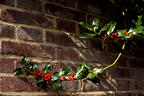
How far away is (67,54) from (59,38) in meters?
0.12

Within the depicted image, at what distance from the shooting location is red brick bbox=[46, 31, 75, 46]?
137 cm

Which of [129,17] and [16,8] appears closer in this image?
[16,8]

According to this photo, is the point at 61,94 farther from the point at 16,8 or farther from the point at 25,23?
the point at 16,8

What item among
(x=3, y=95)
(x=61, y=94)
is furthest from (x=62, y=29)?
(x=3, y=95)

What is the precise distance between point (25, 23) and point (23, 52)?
0.18 meters

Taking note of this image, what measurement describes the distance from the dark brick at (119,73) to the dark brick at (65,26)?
43cm

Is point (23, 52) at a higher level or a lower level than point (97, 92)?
higher

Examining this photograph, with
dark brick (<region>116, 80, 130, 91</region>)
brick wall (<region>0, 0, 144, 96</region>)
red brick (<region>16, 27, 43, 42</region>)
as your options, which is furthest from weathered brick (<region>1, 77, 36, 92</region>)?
dark brick (<region>116, 80, 130, 91</region>)

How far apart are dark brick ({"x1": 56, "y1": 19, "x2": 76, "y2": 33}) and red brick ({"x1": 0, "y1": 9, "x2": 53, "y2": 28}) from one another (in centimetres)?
6

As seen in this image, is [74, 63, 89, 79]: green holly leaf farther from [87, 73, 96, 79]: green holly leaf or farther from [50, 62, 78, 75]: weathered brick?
[50, 62, 78, 75]: weathered brick

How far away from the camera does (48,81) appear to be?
1.22 m

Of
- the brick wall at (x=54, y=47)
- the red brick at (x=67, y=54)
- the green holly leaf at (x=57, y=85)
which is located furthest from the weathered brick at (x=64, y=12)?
the green holly leaf at (x=57, y=85)

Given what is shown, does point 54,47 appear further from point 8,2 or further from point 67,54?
point 8,2

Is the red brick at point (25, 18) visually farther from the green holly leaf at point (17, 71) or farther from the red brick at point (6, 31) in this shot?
the green holly leaf at point (17, 71)
